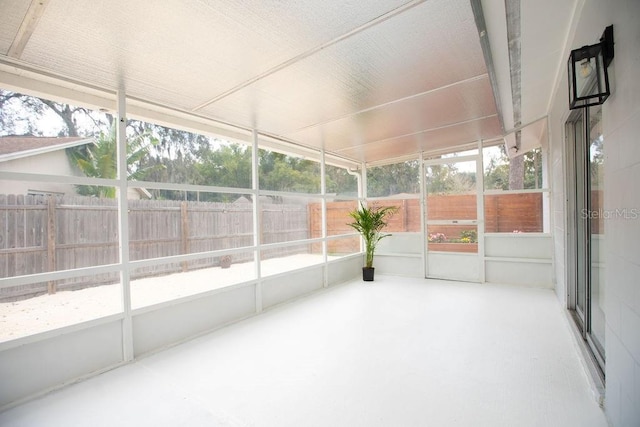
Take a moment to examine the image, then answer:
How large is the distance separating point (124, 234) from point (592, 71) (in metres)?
3.44

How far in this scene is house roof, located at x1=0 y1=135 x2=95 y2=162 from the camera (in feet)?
8.14

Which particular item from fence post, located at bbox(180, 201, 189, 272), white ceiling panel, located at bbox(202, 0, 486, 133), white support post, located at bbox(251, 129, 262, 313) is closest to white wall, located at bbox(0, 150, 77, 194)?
white ceiling panel, located at bbox(202, 0, 486, 133)

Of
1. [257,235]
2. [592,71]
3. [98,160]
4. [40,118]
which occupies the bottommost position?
[257,235]

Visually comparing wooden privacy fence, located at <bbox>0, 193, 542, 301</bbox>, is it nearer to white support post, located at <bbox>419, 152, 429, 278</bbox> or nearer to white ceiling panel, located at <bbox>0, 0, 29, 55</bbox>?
white support post, located at <bbox>419, 152, 429, 278</bbox>

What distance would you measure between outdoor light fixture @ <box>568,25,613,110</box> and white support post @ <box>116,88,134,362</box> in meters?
3.30

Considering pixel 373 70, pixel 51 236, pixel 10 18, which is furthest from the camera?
pixel 51 236

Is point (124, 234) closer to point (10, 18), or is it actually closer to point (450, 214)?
point (10, 18)

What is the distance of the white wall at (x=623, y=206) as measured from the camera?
3.83 ft

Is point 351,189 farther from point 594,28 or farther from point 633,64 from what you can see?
point 633,64

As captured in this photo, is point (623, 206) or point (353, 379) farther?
point (353, 379)

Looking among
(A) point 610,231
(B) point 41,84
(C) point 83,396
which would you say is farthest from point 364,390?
(B) point 41,84

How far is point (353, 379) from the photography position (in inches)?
81.8

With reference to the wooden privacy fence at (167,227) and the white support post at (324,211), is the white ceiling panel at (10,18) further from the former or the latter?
the white support post at (324,211)

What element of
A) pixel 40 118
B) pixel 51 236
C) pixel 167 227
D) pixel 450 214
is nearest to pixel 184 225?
pixel 167 227
